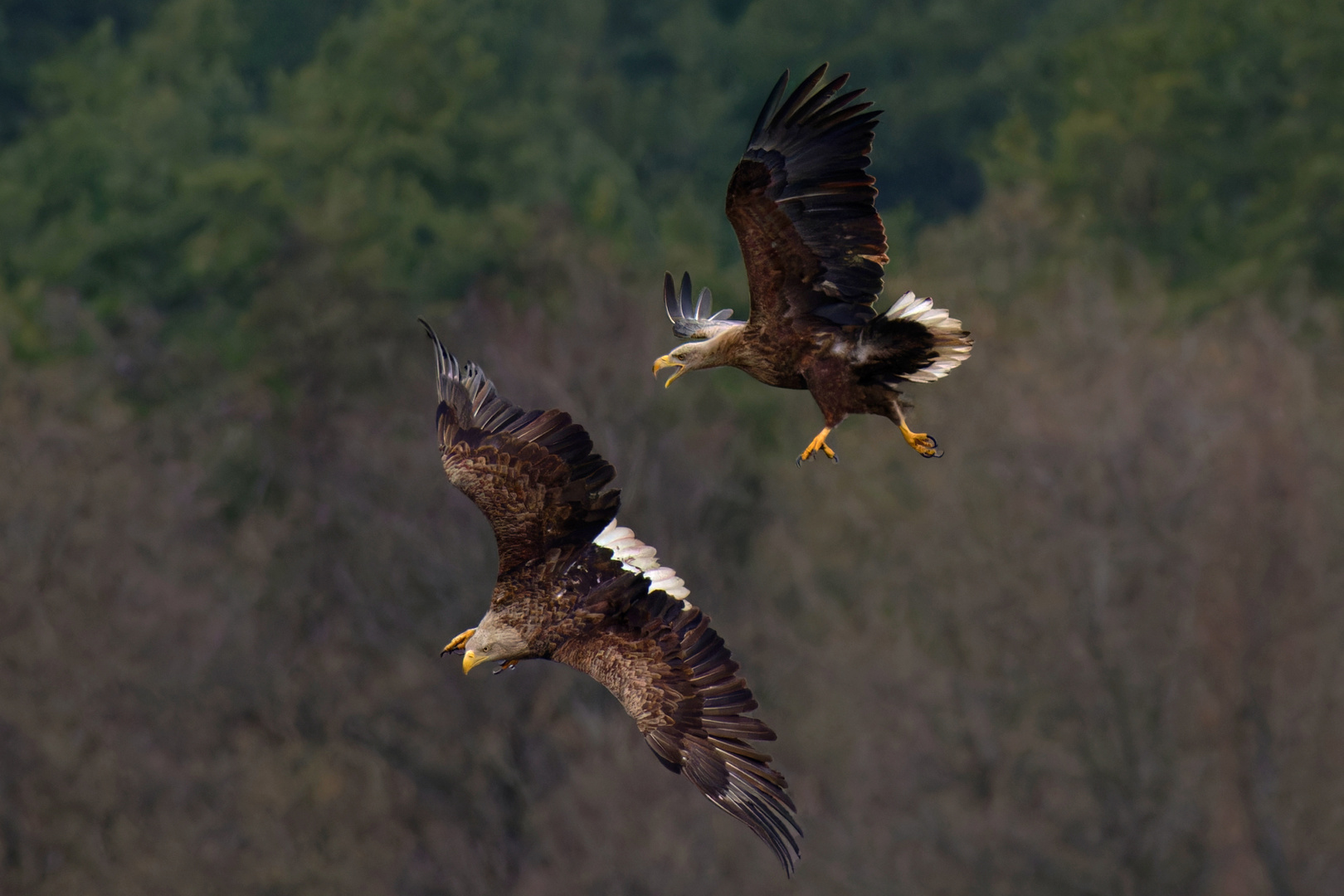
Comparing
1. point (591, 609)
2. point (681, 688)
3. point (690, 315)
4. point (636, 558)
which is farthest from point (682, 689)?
point (690, 315)

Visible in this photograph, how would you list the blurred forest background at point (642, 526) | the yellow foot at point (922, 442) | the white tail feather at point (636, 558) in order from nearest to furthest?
the yellow foot at point (922, 442)
the white tail feather at point (636, 558)
the blurred forest background at point (642, 526)

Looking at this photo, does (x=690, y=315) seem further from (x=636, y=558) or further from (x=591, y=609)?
(x=591, y=609)

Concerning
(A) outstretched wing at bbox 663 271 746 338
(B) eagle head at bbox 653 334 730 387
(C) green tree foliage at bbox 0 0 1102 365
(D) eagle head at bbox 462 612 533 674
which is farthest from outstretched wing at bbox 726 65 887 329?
(C) green tree foliage at bbox 0 0 1102 365

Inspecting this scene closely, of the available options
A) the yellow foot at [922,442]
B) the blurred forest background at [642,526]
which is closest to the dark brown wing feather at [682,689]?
the yellow foot at [922,442]

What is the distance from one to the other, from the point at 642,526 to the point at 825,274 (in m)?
20.5

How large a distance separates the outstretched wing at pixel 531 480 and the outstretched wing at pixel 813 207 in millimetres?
1332

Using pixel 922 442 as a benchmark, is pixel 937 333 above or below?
above

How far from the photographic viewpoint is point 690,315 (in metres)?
12.0

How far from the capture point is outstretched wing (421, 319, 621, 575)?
10.1m

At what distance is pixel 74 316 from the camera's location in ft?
132

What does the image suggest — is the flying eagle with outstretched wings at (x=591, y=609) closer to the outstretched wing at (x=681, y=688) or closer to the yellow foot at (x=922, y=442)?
the outstretched wing at (x=681, y=688)

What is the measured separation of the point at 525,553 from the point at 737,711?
125cm

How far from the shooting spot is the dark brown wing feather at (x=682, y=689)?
9.59m

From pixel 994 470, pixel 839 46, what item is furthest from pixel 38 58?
pixel 994 470
